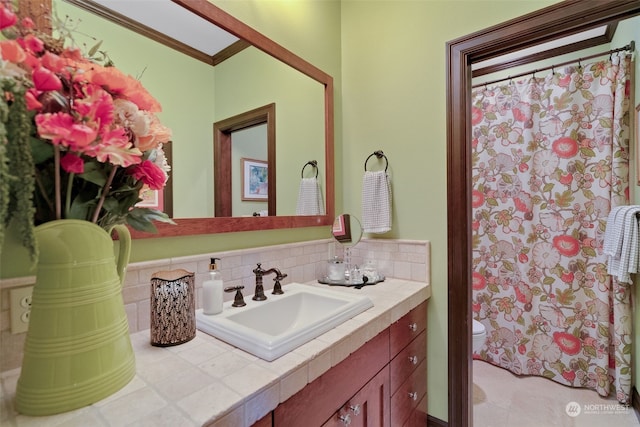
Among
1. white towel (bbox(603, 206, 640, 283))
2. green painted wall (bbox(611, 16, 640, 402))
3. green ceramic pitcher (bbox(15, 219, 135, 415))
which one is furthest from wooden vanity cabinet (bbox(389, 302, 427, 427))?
green painted wall (bbox(611, 16, 640, 402))

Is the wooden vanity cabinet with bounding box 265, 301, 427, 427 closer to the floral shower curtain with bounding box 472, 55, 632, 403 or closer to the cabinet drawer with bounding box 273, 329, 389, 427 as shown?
the cabinet drawer with bounding box 273, 329, 389, 427

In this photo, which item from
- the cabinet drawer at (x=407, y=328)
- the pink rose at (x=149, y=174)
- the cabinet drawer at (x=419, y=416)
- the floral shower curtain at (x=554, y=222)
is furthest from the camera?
the floral shower curtain at (x=554, y=222)

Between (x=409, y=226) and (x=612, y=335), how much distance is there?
160 centimetres

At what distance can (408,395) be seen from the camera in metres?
1.28

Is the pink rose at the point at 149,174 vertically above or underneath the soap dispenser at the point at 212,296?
above

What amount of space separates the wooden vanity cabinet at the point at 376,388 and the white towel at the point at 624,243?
1.24m

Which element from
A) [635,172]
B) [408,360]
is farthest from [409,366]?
[635,172]

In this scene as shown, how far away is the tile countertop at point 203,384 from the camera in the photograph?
1.66 feet

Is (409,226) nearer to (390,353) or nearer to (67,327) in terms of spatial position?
(390,353)

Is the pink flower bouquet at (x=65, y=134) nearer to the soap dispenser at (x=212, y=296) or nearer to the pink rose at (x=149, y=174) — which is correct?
the pink rose at (x=149, y=174)

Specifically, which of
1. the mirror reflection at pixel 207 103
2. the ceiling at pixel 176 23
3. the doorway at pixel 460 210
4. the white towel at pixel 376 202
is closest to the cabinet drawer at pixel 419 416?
the doorway at pixel 460 210

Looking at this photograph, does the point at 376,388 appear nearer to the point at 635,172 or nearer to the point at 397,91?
the point at 397,91

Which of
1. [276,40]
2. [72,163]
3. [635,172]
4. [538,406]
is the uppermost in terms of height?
[276,40]

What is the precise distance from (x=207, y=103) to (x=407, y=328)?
4.11 ft
